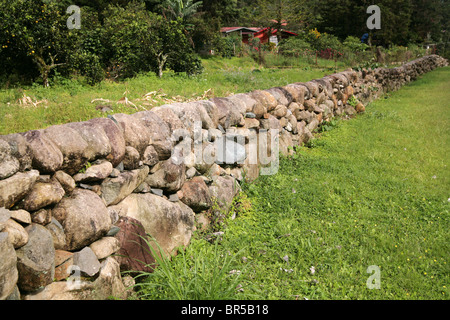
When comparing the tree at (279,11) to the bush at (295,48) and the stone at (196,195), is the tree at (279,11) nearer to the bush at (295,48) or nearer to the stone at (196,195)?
the bush at (295,48)

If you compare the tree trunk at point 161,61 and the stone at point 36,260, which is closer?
the stone at point 36,260

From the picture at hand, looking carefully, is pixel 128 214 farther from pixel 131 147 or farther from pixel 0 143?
pixel 0 143

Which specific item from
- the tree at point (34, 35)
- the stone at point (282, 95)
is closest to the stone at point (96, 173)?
the stone at point (282, 95)

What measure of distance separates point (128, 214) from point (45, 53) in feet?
Result: 22.2

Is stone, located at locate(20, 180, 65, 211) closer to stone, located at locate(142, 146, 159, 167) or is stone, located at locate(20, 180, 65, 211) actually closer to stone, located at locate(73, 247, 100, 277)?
stone, located at locate(73, 247, 100, 277)

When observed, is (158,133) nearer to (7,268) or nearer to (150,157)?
(150,157)

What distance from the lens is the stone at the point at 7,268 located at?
175 cm

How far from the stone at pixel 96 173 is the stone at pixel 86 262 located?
0.50m

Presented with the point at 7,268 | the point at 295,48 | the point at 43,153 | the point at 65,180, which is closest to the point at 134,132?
the point at 65,180

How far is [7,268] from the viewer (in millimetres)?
1773

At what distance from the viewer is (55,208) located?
222 cm

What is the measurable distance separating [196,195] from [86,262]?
4.93 ft

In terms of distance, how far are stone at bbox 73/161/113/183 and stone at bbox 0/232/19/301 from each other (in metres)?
0.73
